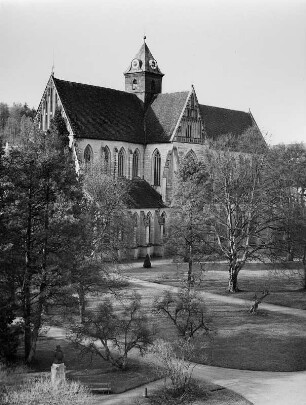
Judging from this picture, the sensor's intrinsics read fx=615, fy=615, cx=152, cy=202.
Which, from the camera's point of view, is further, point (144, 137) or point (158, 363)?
point (144, 137)

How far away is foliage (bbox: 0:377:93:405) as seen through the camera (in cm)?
2548

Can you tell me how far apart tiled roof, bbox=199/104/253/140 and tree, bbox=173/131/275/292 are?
2802cm

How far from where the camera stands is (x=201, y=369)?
3219 cm

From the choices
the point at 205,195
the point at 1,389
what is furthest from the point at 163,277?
the point at 1,389

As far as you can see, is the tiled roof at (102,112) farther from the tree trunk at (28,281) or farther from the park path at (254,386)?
the park path at (254,386)

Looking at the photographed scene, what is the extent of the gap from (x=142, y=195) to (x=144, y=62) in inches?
729

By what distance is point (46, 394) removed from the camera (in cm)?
2633

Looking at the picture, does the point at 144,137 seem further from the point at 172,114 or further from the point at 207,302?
the point at 207,302

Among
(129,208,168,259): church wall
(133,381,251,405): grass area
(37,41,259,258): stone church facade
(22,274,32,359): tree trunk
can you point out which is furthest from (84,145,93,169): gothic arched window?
(133,381,251,405): grass area

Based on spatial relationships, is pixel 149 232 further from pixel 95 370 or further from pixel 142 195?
pixel 95 370

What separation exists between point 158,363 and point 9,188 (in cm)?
1185

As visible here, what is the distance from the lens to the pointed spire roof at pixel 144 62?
78438 mm

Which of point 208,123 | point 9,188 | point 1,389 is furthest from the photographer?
point 208,123

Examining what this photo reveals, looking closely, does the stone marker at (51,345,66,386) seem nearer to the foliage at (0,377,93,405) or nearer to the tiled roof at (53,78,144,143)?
the foliage at (0,377,93,405)
